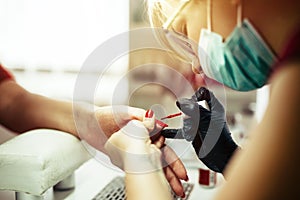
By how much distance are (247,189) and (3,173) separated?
2.00 ft

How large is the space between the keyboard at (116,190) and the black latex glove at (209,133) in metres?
0.13

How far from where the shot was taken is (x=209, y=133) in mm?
1050

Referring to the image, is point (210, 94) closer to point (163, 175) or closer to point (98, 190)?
point (163, 175)

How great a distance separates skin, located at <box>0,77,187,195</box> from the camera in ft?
3.58

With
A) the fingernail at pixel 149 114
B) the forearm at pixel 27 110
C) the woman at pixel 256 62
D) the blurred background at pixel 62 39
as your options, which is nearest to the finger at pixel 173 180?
the fingernail at pixel 149 114

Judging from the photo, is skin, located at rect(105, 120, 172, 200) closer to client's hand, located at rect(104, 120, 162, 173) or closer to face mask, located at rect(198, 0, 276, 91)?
client's hand, located at rect(104, 120, 162, 173)

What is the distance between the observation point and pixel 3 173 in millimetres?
938

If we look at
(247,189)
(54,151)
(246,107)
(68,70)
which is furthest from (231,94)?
(247,189)

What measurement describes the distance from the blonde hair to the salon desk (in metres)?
0.36

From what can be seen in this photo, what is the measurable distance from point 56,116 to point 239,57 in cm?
66

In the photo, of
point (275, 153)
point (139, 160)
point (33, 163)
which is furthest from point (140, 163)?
point (275, 153)

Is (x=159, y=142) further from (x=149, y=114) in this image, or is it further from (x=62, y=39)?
(x=62, y=39)

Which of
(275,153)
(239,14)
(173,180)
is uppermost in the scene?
(239,14)

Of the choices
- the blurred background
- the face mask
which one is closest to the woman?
the face mask
